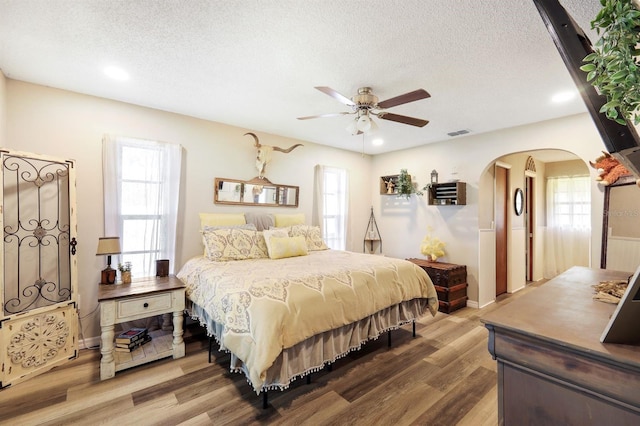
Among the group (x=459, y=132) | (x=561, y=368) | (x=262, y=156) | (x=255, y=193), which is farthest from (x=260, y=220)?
(x=561, y=368)

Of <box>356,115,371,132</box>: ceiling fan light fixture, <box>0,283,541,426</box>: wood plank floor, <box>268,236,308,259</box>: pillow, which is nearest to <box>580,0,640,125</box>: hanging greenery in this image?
<box>356,115,371,132</box>: ceiling fan light fixture

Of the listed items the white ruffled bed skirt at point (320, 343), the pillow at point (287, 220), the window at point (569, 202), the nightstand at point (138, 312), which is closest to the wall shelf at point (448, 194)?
the white ruffled bed skirt at point (320, 343)

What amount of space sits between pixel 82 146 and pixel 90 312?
1.75m

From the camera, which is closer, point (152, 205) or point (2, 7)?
point (2, 7)

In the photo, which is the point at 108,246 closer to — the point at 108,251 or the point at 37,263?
the point at 108,251

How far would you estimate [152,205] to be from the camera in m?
3.29

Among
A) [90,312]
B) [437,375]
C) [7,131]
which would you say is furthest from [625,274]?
[7,131]

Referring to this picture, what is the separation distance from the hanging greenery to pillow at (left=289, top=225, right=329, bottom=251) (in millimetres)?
3370

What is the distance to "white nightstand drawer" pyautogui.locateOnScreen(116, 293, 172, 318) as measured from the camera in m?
2.43

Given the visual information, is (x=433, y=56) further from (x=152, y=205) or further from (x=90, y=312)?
(x=90, y=312)

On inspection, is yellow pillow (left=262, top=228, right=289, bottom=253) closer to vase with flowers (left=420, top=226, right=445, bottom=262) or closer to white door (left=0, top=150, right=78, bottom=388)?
white door (left=0, top=150, right=78, bottom=388)

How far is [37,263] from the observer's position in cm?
262

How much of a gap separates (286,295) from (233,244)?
1460 mm

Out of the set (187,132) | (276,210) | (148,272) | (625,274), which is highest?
(187,132)
